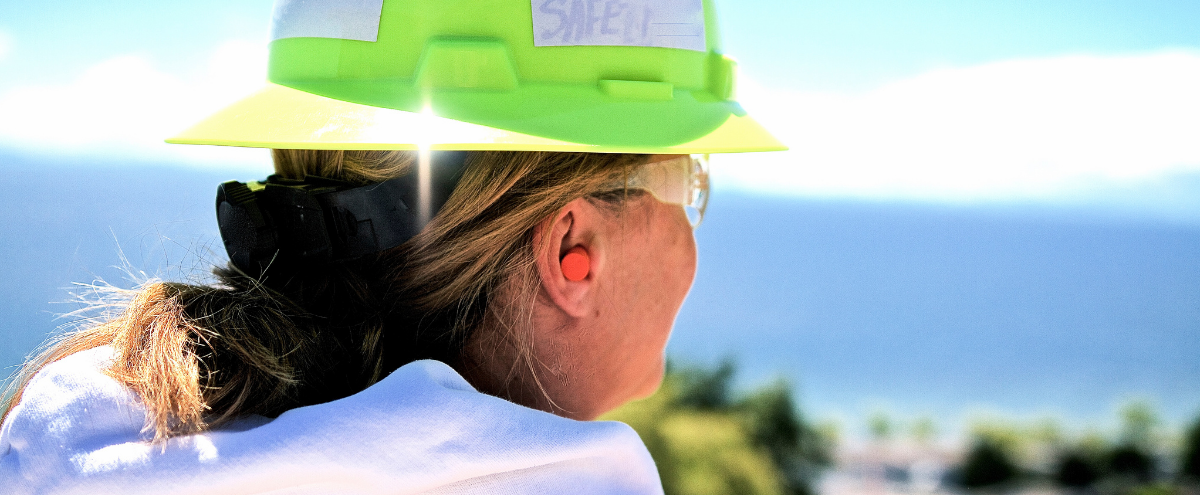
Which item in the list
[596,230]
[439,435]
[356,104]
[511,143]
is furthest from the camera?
[596,230]

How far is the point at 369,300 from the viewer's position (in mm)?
1579

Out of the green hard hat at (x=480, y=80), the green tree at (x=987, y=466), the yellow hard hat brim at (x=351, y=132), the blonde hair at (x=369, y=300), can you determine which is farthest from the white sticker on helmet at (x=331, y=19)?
the green tree at (x=987, y=466)

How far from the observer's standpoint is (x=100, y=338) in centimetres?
146

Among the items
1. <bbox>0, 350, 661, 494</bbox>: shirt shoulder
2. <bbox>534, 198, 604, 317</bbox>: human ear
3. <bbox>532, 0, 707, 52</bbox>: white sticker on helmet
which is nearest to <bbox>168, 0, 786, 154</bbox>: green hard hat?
<bbox>532, 0, 707, 52</bbox>: white sticker on helmet

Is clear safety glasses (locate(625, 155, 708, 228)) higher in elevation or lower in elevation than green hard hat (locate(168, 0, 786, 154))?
lower

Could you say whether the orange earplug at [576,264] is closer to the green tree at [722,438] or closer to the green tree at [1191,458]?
the green tree at [722,438]

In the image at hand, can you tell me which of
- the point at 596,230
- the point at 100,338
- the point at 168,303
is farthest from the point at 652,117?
the point at 100,338

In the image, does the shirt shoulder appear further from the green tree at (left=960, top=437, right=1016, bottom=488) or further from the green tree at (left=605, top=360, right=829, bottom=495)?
the green tree at (left=960, top=437, right=1016, bottom=488)

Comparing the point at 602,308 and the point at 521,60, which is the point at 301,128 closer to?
the point at 521,60

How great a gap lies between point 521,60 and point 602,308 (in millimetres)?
527

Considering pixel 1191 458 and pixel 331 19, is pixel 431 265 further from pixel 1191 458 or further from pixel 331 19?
pixel 1191 458

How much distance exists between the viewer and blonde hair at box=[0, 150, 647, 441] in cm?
138

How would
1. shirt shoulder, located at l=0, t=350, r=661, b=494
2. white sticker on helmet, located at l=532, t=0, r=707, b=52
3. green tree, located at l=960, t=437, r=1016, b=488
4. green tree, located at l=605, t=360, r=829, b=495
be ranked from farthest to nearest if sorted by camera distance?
green tree, located at l=960, t=437, r=1016, b=488 → green tree, located at l=605, t=360, r=829, b=495 → white sticker on helmet, located at l=532, t=0, r=707, b=52 → shirt shoulder, located at l=0, t=350, r=661, b=494

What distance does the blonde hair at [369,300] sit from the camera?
1.38m
